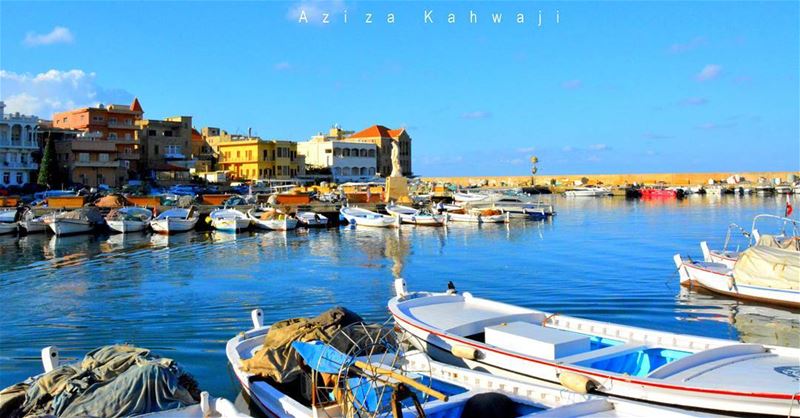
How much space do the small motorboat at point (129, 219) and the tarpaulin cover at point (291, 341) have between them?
38.5 metres

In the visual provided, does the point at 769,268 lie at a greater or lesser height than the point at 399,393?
lesser

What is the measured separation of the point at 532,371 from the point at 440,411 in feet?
8.26

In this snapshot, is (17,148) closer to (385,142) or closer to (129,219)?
(129,219)

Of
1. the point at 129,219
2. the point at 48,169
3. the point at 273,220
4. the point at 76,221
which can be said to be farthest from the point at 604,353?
the point at 48,169

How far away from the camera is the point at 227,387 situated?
12.3m

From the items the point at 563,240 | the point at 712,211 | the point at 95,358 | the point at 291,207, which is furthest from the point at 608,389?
the point at 712,211

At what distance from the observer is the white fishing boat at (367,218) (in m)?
51.2

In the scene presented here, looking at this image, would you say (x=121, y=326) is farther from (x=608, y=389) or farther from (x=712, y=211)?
(x=712, y=211)

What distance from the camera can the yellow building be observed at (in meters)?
89.7

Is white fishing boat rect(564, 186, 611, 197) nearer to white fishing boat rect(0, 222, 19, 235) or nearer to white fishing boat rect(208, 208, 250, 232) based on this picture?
white fishing boat rect(208, 208, 250, 232)

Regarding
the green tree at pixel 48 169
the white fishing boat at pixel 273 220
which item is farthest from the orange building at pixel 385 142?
the white fishing boat at pixel 273 220

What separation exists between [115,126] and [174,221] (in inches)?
1733

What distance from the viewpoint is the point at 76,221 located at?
45062 mm

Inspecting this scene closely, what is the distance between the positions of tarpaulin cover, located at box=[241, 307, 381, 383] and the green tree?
67.4 m
